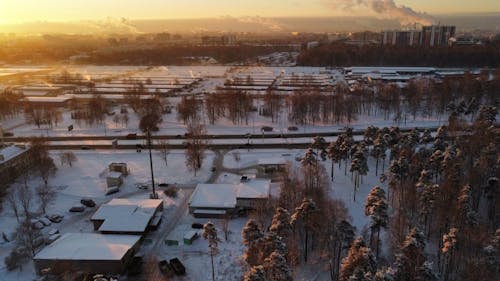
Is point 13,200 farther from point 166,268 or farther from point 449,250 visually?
point 449,250

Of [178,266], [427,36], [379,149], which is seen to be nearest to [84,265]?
[178,266]

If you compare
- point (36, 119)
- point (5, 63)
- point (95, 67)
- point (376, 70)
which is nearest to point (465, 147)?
point (36, 119)

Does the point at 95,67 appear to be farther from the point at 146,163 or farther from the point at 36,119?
the point at 146,163

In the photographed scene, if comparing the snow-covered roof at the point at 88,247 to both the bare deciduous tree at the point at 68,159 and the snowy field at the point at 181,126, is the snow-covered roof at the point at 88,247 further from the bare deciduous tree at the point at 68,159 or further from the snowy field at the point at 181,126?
the snowy field at the point at 181,126

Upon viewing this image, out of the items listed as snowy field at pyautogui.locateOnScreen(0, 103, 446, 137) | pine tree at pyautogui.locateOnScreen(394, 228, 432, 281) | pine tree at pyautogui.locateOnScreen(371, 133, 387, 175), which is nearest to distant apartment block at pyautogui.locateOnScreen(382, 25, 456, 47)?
snowy field at pyautogui.locateOnScreen(0, 103, 446, 137)

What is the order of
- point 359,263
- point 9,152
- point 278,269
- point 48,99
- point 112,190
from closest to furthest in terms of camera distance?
point 278,269 → point 359,263 → point 112,190 → point 9,152 → point 48,99

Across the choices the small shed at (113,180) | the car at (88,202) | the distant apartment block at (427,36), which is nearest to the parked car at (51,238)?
the car at (88,202)

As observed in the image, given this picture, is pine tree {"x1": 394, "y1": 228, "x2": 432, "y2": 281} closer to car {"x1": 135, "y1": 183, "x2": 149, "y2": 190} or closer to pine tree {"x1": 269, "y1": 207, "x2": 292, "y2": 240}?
pine tree {"x1": 269, "y1": 207, "x2": 292, "y2": 240}
